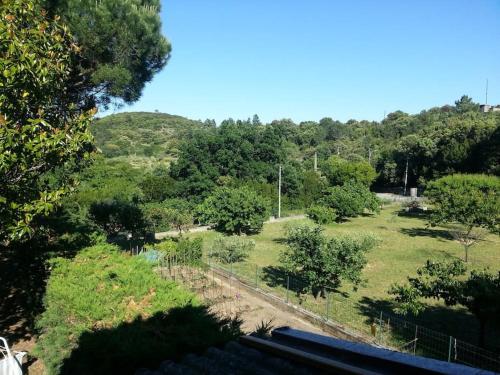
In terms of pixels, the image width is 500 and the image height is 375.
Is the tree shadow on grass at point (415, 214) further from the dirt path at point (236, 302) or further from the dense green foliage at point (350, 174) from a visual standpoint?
the dirt path at point (236, 302)

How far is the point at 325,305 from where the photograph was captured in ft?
48.9

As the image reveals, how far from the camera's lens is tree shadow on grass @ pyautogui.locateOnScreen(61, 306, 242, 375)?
14.1 feet

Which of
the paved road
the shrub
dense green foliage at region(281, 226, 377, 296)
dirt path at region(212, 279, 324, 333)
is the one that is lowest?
the paved road

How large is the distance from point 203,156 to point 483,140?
115 feet

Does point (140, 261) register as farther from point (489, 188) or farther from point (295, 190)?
point (295, 190)

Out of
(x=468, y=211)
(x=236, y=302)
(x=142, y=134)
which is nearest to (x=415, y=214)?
(x=468, y=211)

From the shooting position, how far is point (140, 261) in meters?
7.68

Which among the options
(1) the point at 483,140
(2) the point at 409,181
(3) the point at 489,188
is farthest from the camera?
(2) the point at 409,181

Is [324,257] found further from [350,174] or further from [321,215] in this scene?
[350,174]

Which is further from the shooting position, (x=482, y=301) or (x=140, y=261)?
(x=482, y=301)

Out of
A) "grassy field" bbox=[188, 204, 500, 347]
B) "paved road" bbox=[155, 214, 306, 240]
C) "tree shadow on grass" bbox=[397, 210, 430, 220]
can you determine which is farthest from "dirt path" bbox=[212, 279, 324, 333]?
"tree shadow on grass" bbox=[397, 210, 430, 220]

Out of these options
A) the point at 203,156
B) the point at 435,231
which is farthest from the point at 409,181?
the point at 203,156

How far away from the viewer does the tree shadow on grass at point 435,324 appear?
1201 centimetres

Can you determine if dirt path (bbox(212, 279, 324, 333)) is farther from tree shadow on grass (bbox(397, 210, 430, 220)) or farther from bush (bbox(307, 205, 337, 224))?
tree shadow on grass (bbox(397, 210, 430, 220))
